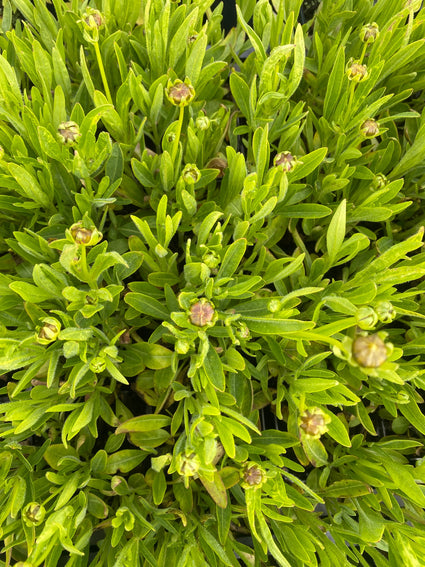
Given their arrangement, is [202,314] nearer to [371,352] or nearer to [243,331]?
[243,331]

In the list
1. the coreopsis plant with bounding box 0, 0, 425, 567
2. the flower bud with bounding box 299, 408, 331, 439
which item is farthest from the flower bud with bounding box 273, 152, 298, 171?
the flower bud with bounding box 299, 408, 331, 439

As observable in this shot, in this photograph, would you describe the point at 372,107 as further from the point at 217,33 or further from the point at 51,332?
the point at 51,332

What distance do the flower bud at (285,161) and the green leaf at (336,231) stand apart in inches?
3.5

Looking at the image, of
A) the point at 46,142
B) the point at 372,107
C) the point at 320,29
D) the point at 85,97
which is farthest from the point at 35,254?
the point at 320,29

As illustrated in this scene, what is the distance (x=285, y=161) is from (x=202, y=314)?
0.83 ft

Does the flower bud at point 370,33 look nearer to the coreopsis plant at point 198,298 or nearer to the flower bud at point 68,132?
the coreopsis plant at point 198,298

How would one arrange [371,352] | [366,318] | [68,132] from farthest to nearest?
[68,132] → [366,318] → [371,352]

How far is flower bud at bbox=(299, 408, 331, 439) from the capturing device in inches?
22.2

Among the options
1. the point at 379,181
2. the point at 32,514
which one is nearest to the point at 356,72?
the point at 379,181

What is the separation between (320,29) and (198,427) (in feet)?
2.58

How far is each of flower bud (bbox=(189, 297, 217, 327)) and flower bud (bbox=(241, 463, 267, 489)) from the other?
0.22 meters

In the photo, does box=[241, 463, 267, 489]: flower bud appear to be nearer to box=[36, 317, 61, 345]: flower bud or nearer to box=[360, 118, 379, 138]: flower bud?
box=[36, 317, 61, 345]: flower bud

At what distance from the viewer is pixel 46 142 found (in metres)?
0.62

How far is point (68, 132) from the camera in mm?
600
